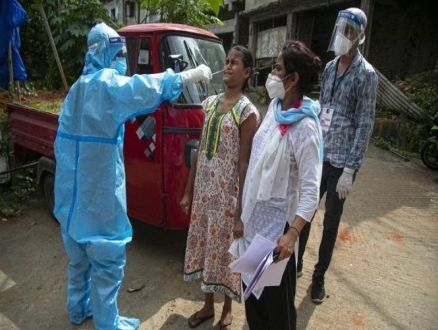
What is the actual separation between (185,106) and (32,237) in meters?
2.26

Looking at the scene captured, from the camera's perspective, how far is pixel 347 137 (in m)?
2.63

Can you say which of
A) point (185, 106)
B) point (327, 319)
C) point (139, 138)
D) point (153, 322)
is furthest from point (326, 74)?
point (153, 322)

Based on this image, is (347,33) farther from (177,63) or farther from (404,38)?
(404,38)

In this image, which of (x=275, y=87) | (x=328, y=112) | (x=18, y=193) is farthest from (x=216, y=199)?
(x=18, y=193)

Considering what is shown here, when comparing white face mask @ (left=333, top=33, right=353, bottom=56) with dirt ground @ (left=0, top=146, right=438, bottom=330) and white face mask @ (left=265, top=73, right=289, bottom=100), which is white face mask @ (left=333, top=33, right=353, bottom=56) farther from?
dirt ground @ (left=0, top=146, right=438, bottom=330)

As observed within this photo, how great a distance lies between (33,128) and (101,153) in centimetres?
224

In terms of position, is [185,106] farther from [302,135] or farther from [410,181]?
[410,181]

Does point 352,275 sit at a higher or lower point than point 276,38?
lower

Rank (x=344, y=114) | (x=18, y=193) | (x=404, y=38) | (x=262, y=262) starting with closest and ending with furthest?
(x=262, y=262) < (x=344, y=114) < (x=18, y=193) < (x=404, y=38)

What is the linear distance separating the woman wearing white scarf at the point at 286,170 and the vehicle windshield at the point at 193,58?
1.15m

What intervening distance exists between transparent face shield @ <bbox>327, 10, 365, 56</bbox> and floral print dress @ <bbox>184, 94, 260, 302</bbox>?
875mm

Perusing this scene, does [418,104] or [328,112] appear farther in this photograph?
[418,104]

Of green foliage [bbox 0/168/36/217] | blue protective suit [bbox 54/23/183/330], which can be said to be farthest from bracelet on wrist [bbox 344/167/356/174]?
green foliage [bbox 0/168/36/217]

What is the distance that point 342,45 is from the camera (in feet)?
8.44
